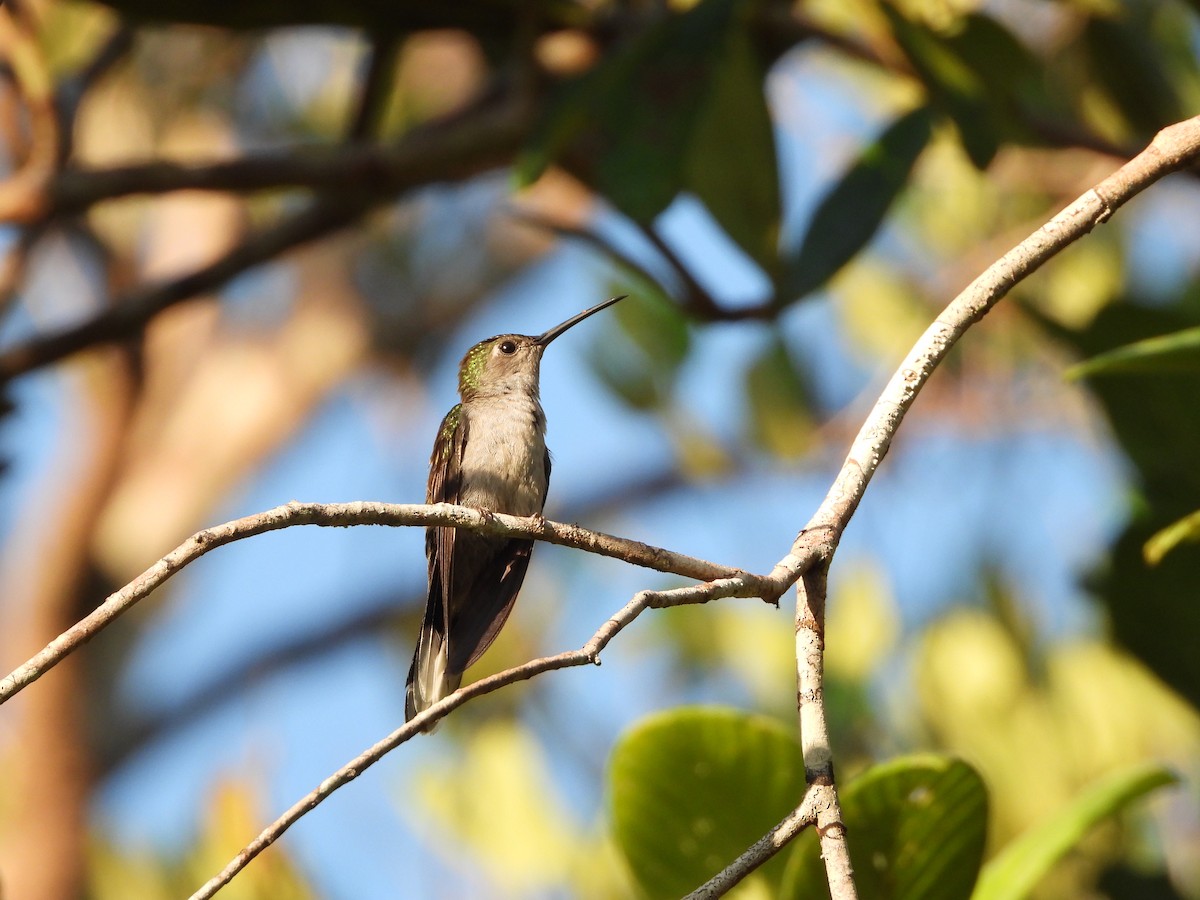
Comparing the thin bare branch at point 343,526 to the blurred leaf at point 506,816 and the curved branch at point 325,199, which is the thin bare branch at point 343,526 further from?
the blurred leaf at point 506,816

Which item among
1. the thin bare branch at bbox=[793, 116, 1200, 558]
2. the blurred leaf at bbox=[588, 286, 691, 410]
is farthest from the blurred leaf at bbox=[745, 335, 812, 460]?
the thin bare branch at bbox=[793, 116, 1200, 558]

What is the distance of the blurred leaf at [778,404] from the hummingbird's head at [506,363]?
97cm

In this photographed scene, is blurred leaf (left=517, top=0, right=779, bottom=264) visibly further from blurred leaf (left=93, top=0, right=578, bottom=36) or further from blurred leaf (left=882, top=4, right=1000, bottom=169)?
blurred leaf (left=93, top=0, right=578, bottom=36)

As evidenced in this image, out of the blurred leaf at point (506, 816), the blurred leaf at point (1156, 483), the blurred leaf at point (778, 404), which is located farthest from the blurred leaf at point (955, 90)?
the blurred leaf at point (506, 816)

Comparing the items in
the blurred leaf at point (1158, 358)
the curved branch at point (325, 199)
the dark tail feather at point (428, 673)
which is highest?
the curved branch at point (325, 199)

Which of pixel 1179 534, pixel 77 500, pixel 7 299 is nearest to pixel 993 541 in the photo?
pixel 1179 534

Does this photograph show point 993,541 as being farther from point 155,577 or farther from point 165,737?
point 165,737

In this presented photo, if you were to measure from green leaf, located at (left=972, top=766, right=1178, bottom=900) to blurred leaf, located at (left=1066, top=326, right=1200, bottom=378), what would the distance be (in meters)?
0.63

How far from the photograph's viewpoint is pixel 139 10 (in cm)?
361

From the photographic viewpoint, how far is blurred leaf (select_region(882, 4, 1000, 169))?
325 cm

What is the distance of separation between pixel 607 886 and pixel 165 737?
6.73 meters

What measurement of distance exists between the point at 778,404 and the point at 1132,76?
1656 mm

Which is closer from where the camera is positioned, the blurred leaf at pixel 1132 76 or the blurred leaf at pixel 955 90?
the blurred leaf at pixel 955 90

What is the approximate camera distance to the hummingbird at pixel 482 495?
3.06m
